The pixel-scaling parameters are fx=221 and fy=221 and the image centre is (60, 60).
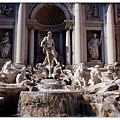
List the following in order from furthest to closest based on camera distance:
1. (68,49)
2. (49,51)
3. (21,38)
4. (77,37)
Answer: (68,49), (77,37), (49,51), (21,38)

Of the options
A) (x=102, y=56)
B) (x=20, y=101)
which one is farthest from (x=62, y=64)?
→ (x=20, y=101)

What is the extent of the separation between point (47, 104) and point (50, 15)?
10.3 metres

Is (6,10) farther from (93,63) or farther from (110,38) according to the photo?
(110,38)

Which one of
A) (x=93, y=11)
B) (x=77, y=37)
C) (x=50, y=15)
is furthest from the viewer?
(x=50, y=15)

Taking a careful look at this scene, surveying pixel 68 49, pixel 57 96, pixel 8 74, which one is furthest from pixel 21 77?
pixel 68 49

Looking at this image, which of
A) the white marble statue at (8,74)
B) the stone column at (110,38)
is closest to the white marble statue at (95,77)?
the stone column at (110,38)

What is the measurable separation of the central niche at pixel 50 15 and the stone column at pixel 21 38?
1.60 meters

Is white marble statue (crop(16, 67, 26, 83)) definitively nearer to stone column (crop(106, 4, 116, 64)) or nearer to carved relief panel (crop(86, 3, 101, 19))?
stone column (crop(106, 4, 116, 64))

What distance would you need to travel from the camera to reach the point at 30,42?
17.6 meters

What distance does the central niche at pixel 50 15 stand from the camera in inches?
731

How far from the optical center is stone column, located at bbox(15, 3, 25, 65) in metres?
16.7

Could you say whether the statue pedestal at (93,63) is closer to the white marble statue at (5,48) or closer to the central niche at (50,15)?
the central niche at (50,15)

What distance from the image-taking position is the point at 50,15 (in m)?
19.1

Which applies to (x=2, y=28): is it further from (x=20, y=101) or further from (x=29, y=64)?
(x=20, y=101)
